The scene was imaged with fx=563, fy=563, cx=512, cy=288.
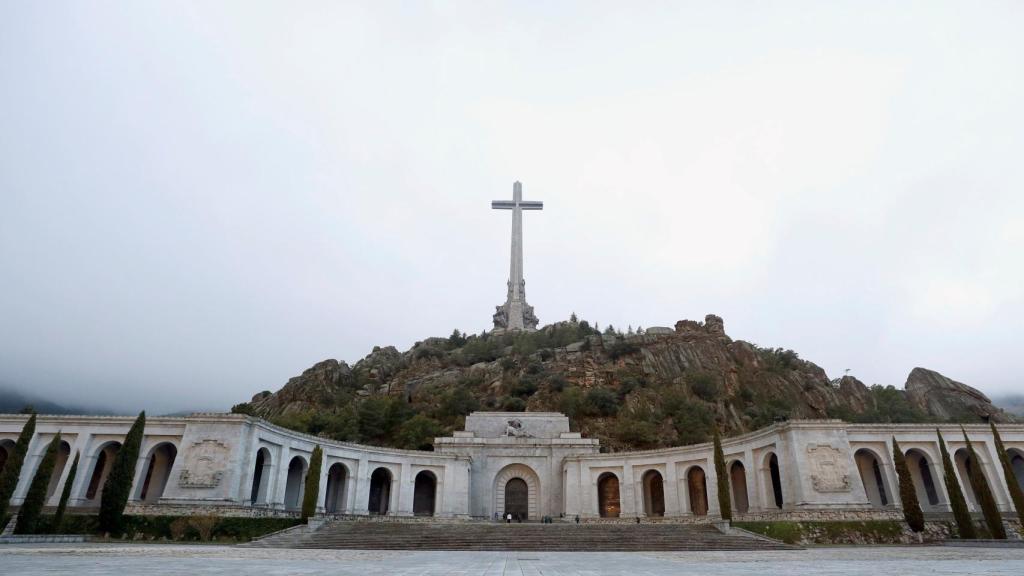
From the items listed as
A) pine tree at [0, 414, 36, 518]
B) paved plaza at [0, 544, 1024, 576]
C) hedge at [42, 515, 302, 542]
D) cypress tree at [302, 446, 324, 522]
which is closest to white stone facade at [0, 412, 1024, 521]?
hedge at [42, 515, 302, 542]

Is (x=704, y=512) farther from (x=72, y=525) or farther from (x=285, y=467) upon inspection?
(x=72, y=525)

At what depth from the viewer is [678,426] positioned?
55.1 m

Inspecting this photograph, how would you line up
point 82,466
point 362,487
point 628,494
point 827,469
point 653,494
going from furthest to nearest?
point 653,494 < point 628,494 < point 362,487 < point 82,466 < point 827,469

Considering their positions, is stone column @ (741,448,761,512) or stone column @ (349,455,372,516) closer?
stone column @ (741,448,761,512)

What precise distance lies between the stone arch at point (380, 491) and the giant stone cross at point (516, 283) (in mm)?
46940

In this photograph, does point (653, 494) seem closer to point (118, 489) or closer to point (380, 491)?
point (380, 491)

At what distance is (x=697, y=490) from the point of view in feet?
125

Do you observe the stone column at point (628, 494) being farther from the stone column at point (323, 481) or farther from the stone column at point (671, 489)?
the stone column at point (323, 481)

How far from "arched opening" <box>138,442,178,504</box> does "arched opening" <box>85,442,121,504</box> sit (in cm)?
204

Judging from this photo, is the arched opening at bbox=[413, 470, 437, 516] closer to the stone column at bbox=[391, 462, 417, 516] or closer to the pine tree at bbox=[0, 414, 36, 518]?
the stone column at bbox=[391, 462, 417, 516]

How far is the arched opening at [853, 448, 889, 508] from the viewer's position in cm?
3334

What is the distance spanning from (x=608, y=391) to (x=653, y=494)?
22620 mm

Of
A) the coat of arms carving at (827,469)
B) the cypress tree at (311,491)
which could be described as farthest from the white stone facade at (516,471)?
the cypress tree at (311,491)

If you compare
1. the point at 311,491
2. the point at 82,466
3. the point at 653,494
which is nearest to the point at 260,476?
the point at 311,491
